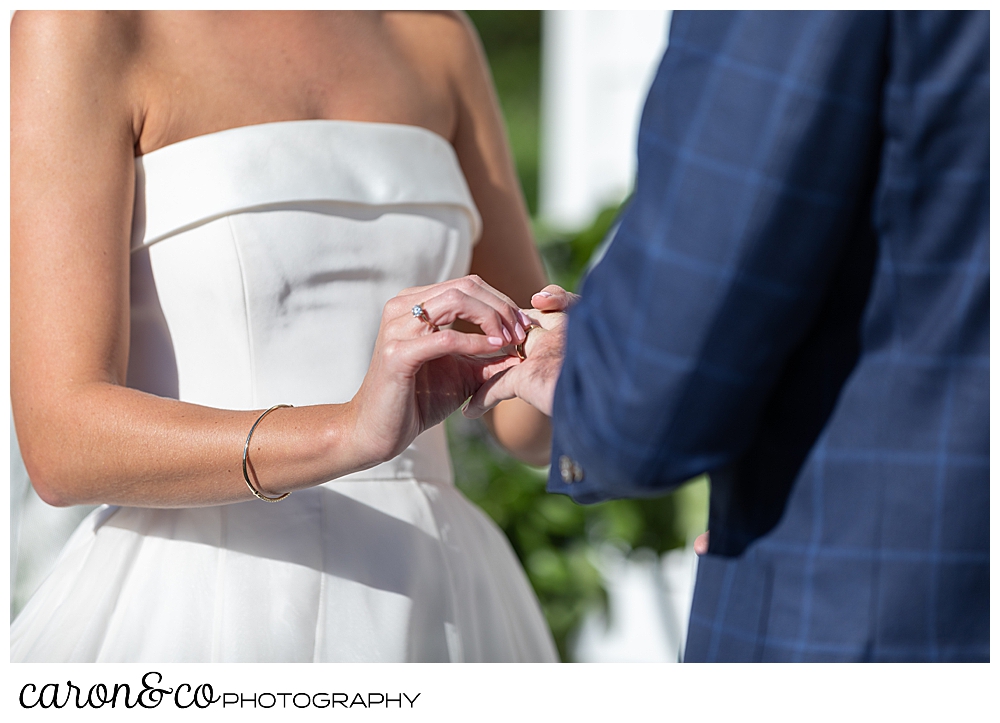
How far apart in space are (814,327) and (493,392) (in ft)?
1.09

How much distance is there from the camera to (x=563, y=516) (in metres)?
2.26

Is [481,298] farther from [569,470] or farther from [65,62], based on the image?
[65,62]

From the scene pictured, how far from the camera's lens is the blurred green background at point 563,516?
7.28 feet

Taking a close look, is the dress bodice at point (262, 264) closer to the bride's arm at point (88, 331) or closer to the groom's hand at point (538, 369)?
the bride's arm at point (88, 331)

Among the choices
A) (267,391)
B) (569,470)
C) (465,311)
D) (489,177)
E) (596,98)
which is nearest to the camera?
(569,470)

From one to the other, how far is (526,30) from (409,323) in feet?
19.3

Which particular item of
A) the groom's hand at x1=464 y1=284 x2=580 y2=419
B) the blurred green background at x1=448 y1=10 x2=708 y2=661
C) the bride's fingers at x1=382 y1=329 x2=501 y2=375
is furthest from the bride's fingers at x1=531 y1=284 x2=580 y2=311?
the blurred green background at x1=448 y1=10 x2=708 y2=661

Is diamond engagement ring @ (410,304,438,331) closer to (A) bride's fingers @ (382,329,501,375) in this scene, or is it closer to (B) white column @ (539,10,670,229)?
(A) bride's fingers @ (382,329,501,375)

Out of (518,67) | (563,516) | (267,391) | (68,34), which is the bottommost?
(563,516)

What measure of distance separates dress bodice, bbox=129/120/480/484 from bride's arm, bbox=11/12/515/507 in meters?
0.06

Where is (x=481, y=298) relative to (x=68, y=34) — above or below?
below

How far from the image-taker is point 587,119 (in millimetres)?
3357

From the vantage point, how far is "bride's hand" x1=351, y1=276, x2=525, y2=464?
2.67 ft

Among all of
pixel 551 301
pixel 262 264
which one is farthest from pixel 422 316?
pixel 262 264
